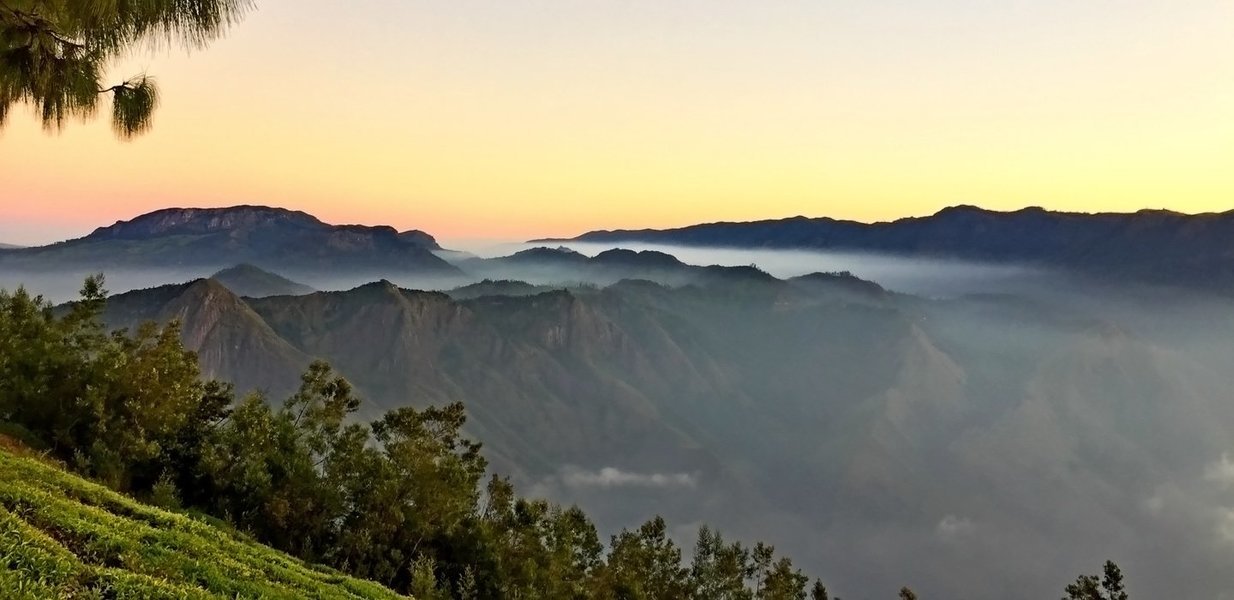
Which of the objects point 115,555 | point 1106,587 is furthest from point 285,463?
point 1106,587

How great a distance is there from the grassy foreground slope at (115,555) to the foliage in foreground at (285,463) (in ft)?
38.8

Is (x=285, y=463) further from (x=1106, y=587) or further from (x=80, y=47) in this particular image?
(x=1106, y=587)

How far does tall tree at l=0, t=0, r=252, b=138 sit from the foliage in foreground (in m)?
23.9

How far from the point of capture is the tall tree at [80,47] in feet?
39.9

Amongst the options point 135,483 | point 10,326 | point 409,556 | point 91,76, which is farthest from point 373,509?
point 91,76

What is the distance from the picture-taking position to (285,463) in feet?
141

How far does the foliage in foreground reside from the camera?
37969mm

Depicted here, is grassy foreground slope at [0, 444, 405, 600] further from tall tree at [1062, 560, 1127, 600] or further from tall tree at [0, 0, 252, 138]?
tall tree at [1062, 560, 1127, 600]

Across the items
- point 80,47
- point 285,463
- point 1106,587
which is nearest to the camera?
point 80,47

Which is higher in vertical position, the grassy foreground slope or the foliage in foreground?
the grassy foreground slope

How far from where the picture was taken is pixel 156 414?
37906mm

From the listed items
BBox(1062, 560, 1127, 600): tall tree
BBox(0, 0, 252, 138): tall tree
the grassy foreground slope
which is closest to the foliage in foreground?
the grassy foreground slope

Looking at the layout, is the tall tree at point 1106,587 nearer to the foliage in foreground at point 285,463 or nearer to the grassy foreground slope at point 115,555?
the foliage in foreground at point 285,463

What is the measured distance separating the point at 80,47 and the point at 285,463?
34716mm
